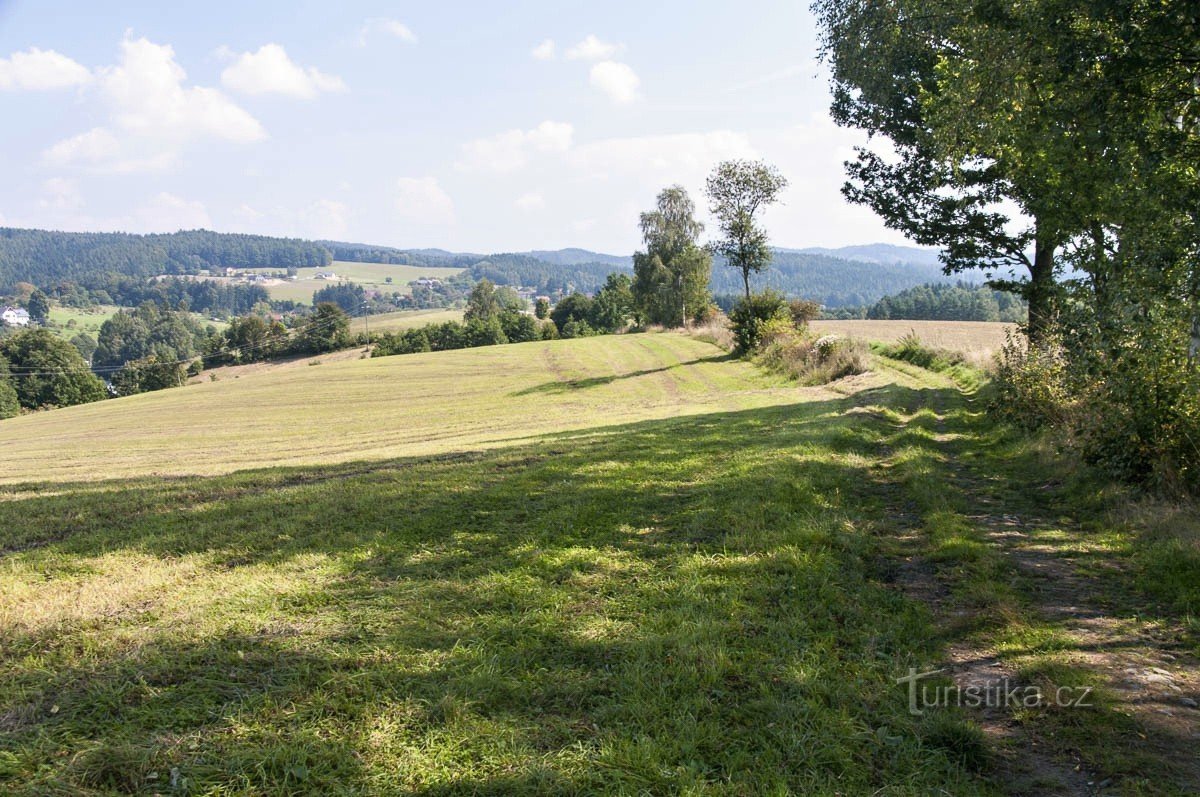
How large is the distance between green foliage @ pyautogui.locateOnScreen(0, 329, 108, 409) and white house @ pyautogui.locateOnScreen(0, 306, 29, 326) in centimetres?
8757

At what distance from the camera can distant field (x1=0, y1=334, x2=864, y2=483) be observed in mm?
18000

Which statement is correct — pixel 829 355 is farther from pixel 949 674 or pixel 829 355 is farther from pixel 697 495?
pixel 949 674

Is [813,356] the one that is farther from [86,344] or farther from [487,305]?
[86,344]

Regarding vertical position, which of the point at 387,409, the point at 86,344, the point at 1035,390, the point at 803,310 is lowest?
the point at 387,409

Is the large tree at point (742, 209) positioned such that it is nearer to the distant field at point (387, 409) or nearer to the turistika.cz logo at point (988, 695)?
the distant field at point (387, 409)

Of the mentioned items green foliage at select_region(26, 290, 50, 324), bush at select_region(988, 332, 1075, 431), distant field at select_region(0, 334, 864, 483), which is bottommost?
distant field at select_region(0, 334, 864, 483)

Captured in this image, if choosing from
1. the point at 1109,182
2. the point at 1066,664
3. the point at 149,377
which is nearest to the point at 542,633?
the point at 1066,664

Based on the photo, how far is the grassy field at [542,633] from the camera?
10.4 ft

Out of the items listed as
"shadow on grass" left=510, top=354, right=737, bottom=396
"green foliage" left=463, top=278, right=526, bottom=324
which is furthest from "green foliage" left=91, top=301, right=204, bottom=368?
"shadow on grass" left=510, top=354, right=737, bottom=396

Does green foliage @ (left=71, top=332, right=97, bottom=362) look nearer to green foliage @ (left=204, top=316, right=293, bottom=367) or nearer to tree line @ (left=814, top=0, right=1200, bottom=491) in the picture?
green foliage @ (left=204, top=316, right=293, bottom=367)

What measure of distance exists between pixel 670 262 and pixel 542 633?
6720 centimetres

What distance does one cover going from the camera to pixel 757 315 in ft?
136

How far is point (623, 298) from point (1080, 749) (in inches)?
3984

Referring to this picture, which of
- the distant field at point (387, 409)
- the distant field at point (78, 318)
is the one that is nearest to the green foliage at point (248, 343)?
the distant field at point (387, 409)
